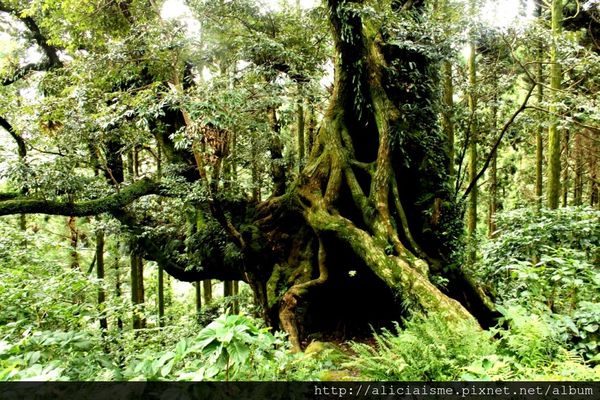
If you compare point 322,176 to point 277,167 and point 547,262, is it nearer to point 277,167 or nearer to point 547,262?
point 277,167

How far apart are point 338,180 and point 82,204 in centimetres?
498

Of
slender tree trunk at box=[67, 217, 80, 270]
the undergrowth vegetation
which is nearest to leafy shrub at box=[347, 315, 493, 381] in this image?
the undergrowth vegetation

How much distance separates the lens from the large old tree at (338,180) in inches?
217

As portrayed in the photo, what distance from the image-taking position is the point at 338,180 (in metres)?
6.36

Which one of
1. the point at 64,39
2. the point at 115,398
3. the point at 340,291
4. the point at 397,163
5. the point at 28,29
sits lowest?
the point at 340,291

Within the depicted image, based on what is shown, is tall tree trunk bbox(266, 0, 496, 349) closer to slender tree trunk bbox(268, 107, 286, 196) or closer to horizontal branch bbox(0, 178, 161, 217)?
slender tree trunk bbox(268, 107, 286, 196)

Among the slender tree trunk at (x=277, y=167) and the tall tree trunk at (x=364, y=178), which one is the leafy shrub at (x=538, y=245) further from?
the slender tree trunk at (x=277, y=167)

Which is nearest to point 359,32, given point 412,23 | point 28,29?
point 412,23

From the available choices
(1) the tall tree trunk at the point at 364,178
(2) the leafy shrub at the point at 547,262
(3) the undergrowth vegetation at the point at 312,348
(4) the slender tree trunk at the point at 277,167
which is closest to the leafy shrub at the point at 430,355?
(3) the undergrowth vegetation at the point at 312,348

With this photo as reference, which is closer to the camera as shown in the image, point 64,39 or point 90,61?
point 90,61

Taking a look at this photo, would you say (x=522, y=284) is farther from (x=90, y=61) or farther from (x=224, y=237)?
(x=90, y=61)

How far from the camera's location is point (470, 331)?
11.0 ft

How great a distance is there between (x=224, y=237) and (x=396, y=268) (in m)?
4.41

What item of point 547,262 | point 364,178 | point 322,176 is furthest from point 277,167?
point 547,262
